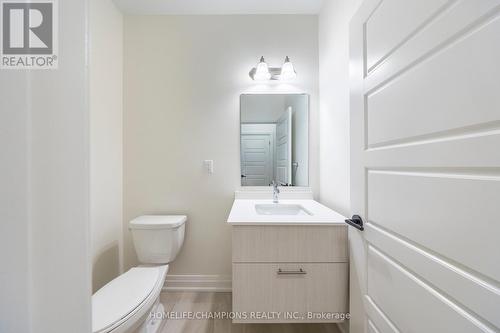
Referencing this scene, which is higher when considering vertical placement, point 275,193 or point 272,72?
point 272,72

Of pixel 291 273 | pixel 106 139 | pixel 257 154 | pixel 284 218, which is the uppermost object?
pixel 106 139

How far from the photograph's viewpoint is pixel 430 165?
62 centimetres

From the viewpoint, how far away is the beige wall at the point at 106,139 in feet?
5.34

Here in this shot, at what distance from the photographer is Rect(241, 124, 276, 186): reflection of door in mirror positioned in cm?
202

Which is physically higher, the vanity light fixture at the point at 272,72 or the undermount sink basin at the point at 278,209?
the vanity light fixture at the point at 272,72

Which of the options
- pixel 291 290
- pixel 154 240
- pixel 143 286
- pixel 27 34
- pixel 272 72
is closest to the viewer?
pixel 27 34

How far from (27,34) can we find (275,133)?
177 centimetres

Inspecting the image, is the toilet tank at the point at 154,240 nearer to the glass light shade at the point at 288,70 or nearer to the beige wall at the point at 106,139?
the beige wall at the point at 106,139

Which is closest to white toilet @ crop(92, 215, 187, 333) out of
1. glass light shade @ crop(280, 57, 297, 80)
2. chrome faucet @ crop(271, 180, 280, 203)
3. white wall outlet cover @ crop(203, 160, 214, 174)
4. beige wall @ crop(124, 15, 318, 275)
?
beige wall @ crop(124, 15, 318, 275)

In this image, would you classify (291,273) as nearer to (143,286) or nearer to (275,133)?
(143,286)

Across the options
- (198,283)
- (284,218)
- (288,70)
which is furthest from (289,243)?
(288,70)

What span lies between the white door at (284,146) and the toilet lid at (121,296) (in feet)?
4.12

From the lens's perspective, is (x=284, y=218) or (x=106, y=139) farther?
(x=106, y=139)

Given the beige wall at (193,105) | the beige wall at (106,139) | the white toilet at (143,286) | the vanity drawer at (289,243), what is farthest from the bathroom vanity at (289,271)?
the beige wall at (106,139)
